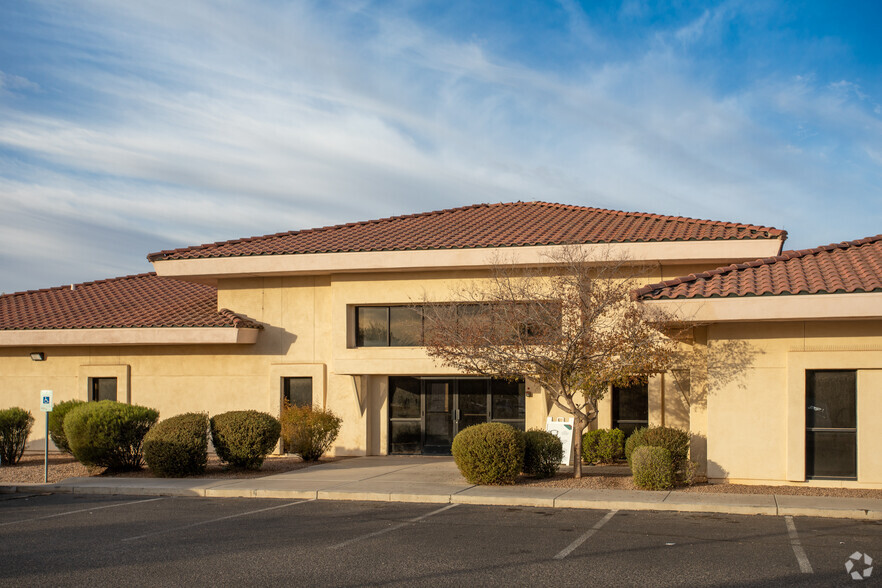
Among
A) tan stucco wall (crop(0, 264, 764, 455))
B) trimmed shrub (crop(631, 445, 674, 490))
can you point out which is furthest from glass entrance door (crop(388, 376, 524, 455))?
trimmed shrub (crop(631, 445, 674, 490))

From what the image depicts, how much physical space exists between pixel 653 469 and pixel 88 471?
39.8 ft

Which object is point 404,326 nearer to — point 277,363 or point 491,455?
point 277,363

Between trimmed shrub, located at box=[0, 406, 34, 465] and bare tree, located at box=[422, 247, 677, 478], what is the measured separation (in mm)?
11130

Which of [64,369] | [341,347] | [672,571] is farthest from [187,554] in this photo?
[64,369]

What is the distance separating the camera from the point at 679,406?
2008cm

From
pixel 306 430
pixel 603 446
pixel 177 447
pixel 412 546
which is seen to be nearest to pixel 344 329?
pixel 306 430

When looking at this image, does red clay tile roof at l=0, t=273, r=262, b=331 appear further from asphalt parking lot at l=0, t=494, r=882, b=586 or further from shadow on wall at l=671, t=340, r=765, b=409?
shadow on wall at l=671, t=340, r=765, b=409

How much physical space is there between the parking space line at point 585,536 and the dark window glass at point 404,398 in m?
9.72

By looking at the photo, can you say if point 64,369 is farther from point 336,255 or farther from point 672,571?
point 672,571

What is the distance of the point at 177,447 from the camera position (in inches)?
705

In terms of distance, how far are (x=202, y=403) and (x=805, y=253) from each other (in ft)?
51.9

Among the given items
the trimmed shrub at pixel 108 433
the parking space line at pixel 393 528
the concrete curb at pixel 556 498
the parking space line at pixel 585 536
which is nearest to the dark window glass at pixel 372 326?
the trimmed shrub at pixel 108 433

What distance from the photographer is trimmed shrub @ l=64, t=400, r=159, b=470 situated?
731 inches

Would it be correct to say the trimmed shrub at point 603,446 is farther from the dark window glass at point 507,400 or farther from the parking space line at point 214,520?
the parking space line at point 214,520
